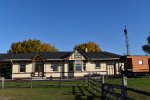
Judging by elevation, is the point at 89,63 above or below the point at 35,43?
below

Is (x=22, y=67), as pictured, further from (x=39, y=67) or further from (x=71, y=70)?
(x=71, y=70)

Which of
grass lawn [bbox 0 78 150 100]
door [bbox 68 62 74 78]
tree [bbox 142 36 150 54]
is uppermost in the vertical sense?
tree [bbox 142 36 150 54]

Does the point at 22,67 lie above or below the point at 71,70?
above

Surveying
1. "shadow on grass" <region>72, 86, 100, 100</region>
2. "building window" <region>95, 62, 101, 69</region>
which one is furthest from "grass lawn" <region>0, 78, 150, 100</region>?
"building window" <region>95, 62, 101, 69</region>

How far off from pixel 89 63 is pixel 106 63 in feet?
9.58

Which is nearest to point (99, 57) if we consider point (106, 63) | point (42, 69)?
point (106, 63)

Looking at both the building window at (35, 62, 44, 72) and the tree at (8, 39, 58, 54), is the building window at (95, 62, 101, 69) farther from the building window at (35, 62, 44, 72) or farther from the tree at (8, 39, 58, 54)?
the tree at (8, 39, 58, 54)

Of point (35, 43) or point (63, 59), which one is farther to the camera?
point (35, 43)

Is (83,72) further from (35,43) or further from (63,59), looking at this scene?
(35,43)

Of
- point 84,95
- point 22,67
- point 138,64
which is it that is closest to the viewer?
point 84,95

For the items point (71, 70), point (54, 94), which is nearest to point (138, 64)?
point (71, 70)

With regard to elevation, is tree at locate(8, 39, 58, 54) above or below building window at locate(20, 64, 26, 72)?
above

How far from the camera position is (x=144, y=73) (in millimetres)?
55844

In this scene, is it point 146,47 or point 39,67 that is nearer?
point 39,67
